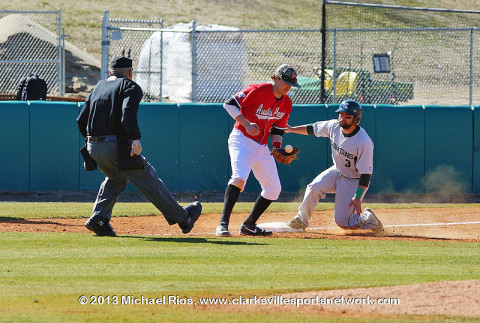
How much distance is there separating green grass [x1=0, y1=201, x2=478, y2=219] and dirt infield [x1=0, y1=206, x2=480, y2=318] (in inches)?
16.0

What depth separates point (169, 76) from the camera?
20.9 metres

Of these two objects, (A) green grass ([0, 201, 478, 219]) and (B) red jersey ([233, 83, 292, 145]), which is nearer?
(B) red jersey ([233, 83, 292, 145])

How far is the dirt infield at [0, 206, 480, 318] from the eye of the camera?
5.41 metres

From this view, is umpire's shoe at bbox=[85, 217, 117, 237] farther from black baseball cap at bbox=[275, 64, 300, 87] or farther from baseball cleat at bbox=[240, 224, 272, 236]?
black baseball cap at bbox=[275, 64, 300, 87]

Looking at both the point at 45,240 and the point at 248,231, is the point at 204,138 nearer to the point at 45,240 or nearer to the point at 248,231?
the point at 248,231

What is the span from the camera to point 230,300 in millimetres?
5598

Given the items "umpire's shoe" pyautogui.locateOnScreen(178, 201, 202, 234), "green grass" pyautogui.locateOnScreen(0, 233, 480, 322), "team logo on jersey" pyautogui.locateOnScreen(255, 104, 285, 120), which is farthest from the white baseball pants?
"green grass" pyautogui.locateOnScreen(0, 233, 480, 322)

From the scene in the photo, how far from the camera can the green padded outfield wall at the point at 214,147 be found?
1349 centimetres

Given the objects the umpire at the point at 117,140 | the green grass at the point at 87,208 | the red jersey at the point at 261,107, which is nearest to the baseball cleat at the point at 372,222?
the red jersey at the point at 261,107

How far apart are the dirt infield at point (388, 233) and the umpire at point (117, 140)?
0.97m

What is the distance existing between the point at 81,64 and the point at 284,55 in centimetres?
696

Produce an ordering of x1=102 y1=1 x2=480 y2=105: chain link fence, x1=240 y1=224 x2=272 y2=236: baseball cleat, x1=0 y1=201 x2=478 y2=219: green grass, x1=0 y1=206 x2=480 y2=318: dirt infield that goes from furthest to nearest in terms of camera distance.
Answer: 1. x1=102 y1=1 x2=480 y2=105: chain link fence
2. x1=0 y1=201 x2=478 y2=219: green grass
3. x1=240 y1=224 x2=272 y2=236: baseball cleat
4. x1=0 y1=206 x2=480 y2=318: dirt infield

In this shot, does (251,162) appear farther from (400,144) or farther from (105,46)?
(105,46)

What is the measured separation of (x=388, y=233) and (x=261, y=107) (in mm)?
2448
